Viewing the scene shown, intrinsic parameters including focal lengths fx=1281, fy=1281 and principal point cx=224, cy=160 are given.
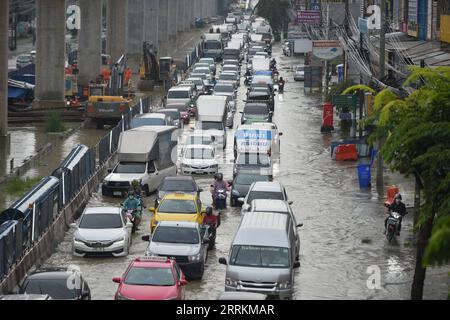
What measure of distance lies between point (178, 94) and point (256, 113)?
25.7 ft

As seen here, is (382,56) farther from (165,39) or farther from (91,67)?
(165,39)

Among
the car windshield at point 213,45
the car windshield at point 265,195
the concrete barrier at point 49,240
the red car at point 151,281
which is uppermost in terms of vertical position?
the car windshield at point 213,45

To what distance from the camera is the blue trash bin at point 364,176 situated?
4419cm

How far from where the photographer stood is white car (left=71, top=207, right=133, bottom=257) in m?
31.7

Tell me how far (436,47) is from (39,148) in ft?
58.5

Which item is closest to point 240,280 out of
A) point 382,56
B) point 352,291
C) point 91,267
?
point 352,291

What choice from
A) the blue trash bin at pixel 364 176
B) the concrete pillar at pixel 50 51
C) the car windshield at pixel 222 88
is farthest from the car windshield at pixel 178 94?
the blue trash bin at pixel 364 176

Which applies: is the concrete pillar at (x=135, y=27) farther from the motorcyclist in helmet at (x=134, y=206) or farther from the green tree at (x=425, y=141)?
the green tree at (x=425, y=141)

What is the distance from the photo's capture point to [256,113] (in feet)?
203

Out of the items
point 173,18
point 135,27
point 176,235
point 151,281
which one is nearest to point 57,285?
point 151,281

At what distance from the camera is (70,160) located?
41.2 m

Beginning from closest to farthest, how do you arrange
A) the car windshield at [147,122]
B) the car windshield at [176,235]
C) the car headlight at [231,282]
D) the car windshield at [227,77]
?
the car headlight at [231,282], the car windshield at [176,235], the car windshield at [147,122], the car windshield at [227,77]

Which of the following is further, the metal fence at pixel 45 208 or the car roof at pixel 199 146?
the car roof at pixel 199 146

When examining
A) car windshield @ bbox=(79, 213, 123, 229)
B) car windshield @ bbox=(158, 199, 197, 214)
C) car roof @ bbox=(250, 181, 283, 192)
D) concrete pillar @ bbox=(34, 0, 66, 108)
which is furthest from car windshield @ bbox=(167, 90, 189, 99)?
car windshield @ bbox=(79, 213, 123, 229)
